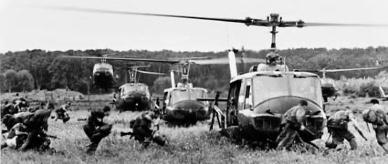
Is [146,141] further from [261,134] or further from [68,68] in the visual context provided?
[68,68]

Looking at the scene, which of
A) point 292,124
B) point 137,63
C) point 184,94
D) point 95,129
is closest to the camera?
point 292,124

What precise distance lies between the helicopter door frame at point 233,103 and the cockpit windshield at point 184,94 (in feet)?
20.9

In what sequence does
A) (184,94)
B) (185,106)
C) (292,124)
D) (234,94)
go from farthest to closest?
(184,94), (185,106), (234,94), (292,124)

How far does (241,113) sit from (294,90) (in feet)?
4.45

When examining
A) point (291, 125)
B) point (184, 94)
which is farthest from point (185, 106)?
point (291, 125)

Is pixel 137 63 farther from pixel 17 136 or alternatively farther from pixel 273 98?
pixel 273 98

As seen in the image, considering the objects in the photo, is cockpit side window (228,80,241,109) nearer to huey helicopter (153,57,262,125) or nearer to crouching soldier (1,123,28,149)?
crouching soldier (1,123,28,149)

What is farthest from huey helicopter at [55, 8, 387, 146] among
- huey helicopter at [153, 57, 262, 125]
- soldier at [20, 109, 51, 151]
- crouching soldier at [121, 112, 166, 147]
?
huey helicopter at [153, 57, 262, 125]

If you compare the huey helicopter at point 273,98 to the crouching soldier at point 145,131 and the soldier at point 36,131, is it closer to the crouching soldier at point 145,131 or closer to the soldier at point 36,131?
the crouching soldier at point 145,131

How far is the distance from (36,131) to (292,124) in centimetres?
530

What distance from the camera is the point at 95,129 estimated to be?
10445 mm

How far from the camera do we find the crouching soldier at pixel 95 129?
10.2 metres

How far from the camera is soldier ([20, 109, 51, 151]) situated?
10.4 m

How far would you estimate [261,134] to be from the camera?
1057 centimetres
